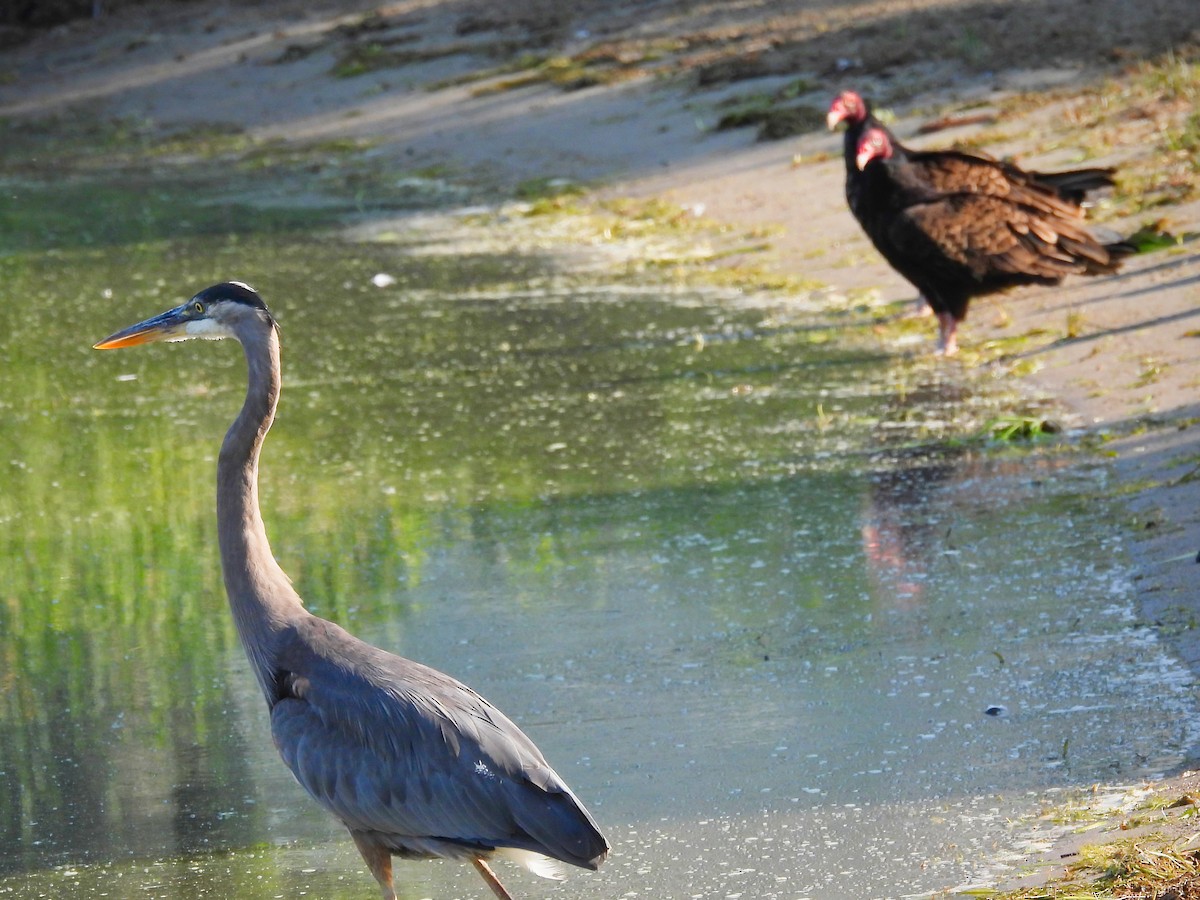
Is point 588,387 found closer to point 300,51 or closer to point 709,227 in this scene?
point 709,227

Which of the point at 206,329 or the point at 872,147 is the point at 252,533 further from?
the point at 872,147

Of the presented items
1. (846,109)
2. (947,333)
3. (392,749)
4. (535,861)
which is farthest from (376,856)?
(846,109)

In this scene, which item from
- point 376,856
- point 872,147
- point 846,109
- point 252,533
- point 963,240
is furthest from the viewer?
point 846,109

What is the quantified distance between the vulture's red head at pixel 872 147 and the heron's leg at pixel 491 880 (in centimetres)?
660

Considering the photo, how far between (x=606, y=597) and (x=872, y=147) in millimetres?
4484

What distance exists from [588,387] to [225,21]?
709 inches

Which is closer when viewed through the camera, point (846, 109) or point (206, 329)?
point (206, 329)

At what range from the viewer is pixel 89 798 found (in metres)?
5.26

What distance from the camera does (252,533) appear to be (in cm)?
486

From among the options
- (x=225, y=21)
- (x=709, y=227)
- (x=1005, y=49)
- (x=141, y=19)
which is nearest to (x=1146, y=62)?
(x=1005, y=49)

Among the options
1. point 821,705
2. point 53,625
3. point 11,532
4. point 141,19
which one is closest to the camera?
point 821,705

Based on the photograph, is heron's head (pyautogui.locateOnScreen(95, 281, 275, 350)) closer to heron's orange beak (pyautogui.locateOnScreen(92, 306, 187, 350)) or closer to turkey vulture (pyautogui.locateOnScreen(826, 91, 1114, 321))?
heron's orange beak (pyautogui.locateOnScreen(92, 306, 187, 350))

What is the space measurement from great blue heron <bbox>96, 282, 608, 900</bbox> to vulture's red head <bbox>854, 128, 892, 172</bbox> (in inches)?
245

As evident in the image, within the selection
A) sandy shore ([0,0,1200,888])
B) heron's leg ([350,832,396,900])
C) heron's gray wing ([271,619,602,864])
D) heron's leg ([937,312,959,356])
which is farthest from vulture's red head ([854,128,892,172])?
heron's leg ([350,832,396,900])
